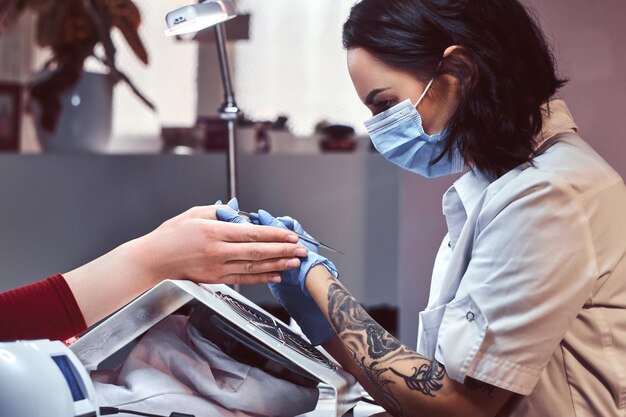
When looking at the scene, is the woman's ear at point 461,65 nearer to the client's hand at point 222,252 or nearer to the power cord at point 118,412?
the client's hand at point 222,252

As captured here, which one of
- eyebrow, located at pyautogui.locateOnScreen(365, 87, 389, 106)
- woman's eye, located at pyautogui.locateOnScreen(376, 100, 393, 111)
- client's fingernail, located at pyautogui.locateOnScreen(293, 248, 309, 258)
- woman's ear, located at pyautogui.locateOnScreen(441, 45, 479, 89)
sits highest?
woman's ear, located at pyautogui.locateOnScreen(441, 45, 479, 89)

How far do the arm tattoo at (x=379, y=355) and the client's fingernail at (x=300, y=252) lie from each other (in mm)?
57

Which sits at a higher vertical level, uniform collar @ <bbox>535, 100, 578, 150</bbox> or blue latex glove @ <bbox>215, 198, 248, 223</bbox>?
uniform collar @ <bbox>535, 100, 578, 150</bbox>

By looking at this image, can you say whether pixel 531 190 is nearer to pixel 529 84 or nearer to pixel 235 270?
pixel 529 84

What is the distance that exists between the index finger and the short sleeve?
278mm

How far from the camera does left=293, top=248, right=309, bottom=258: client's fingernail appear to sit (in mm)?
1127

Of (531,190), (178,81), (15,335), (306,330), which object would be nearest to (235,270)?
(306,330)

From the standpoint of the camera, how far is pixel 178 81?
10.8ft

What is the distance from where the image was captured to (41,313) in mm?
1127

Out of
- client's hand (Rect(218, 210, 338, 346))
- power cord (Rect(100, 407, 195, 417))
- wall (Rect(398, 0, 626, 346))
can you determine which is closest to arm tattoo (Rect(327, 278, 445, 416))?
client's hand (Rect(218, 210, 338, 346))

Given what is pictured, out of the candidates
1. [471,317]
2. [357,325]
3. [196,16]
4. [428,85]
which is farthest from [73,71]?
[471,317]

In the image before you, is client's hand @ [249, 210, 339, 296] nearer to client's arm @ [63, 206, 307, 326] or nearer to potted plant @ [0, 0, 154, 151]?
client's arm @ [63, 206, 307, 326]

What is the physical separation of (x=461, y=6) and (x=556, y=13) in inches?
30.3

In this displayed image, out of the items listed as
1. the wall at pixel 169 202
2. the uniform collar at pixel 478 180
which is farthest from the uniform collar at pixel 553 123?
the wall at pixel 169 202
